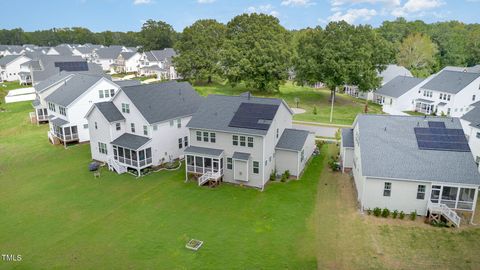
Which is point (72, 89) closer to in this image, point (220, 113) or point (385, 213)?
Result: point (220, 113)

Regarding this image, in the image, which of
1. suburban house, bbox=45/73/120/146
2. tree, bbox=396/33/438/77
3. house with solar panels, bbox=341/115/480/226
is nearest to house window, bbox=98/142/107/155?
suburban house, bbox=45/73/120/146

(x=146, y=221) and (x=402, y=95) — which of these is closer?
(x=146, y=221)

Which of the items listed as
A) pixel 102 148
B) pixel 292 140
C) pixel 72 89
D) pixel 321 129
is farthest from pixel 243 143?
pixel 72 89

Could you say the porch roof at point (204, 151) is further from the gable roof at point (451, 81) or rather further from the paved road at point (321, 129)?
the gable roof at point (451, 81)

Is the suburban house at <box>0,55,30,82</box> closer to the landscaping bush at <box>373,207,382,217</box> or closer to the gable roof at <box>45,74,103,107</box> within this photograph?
the gable roof at <box>45,74,103,107</box>

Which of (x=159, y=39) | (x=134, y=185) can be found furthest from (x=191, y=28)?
(x=134, y=185)

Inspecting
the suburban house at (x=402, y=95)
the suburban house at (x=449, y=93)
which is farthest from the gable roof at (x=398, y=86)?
the suburban house at (x=449, y=93)
